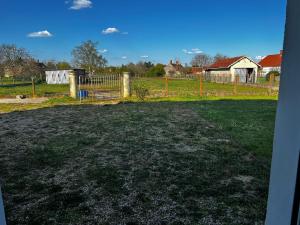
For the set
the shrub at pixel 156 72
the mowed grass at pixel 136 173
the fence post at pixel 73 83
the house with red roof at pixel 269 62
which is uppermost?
the house with red roof at pixel 269 62

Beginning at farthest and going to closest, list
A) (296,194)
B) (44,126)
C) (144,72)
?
1. (144,72)
2. (44,126)
3. (296,194)

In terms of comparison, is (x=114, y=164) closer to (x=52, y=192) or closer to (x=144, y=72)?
(x=52, y=192)

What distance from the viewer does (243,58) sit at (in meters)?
32.5

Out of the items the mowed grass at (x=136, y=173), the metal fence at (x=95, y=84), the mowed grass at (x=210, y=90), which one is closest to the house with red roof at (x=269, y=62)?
the mowed grass at (x=210, y=90)

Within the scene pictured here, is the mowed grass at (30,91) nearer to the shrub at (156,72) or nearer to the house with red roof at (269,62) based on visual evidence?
the shrub at (156,72)

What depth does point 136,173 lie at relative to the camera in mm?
3623

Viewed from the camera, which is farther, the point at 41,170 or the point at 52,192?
the point at 41,170

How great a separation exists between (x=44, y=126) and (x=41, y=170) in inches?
135

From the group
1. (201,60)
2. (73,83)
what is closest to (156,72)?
(201,60)

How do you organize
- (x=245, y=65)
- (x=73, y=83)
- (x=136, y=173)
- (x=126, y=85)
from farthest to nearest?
1. (x=245, y=65)
2. (x=126, y=85)
3. (x=73, y=83)
4. (x=136, y=173)

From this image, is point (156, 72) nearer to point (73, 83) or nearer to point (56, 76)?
point (56, 76)

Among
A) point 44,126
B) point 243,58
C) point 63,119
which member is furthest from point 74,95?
point 243,58

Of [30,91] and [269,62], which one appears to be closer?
[30,91]

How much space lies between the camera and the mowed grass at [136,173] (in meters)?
2.55
